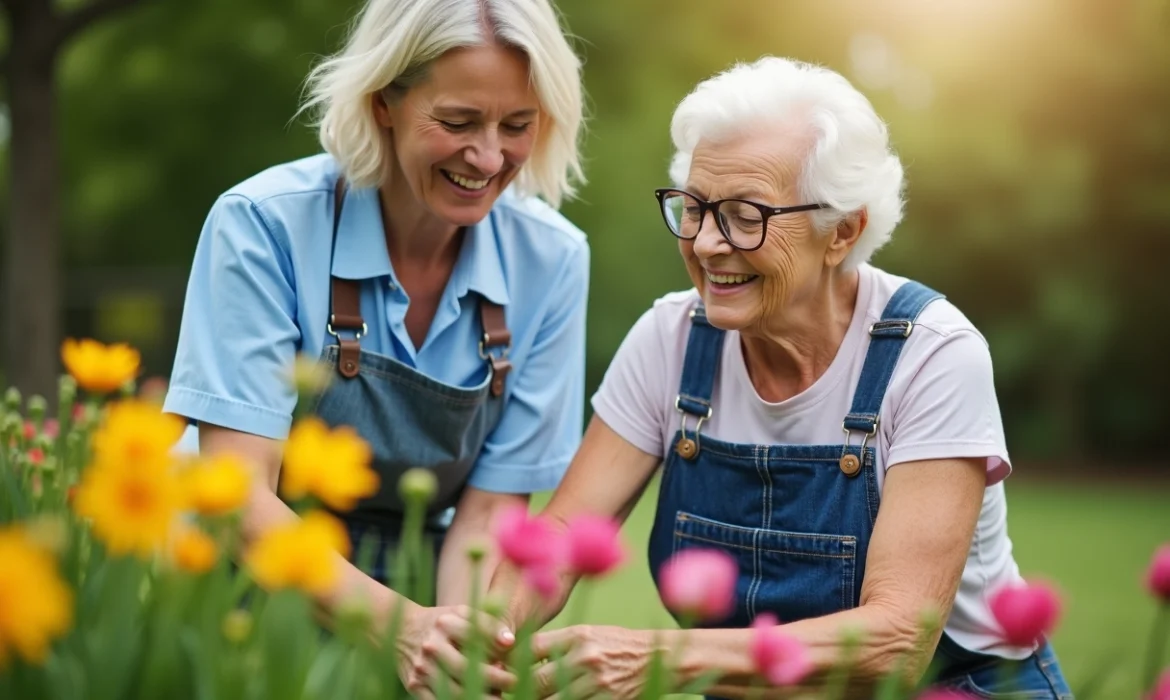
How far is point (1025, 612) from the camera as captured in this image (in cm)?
138

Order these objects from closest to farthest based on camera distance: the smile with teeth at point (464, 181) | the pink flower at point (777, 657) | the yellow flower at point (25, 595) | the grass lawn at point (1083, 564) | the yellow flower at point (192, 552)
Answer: the yellow flower at point (25, 595)
the yellow flower at point (192, 552)
the pink flower at point (777, 657)
the smile with teeth at point (464, 181)
the grass lawn at point (1083, 564)

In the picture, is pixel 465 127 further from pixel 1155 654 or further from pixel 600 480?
pixel 1155 654

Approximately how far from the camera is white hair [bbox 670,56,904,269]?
2.51 meters

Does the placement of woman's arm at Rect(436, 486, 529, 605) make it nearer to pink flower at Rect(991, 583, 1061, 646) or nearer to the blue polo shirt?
the blue polo shirt

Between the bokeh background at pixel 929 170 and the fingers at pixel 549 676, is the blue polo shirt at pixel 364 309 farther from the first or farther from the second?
the bokeh background at pixel 929 170

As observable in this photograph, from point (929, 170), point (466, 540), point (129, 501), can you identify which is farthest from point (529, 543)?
point (929, 170)

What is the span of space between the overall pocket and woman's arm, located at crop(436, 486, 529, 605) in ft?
1.70

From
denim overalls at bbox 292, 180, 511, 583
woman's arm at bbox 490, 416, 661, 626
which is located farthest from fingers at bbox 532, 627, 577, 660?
denim overalls at bbox 292, 180, 511, 583

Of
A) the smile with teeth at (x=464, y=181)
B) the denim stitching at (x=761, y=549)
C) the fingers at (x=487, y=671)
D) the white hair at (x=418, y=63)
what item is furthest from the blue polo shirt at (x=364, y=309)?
the fingers at (x=487, y=671)

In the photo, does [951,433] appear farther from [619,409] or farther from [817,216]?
[619,409]

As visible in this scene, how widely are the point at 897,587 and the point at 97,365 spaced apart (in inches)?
50.8

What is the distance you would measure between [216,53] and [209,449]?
7.44 metres

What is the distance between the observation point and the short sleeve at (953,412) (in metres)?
2.34


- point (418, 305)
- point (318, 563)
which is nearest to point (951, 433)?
point (418, 305)
